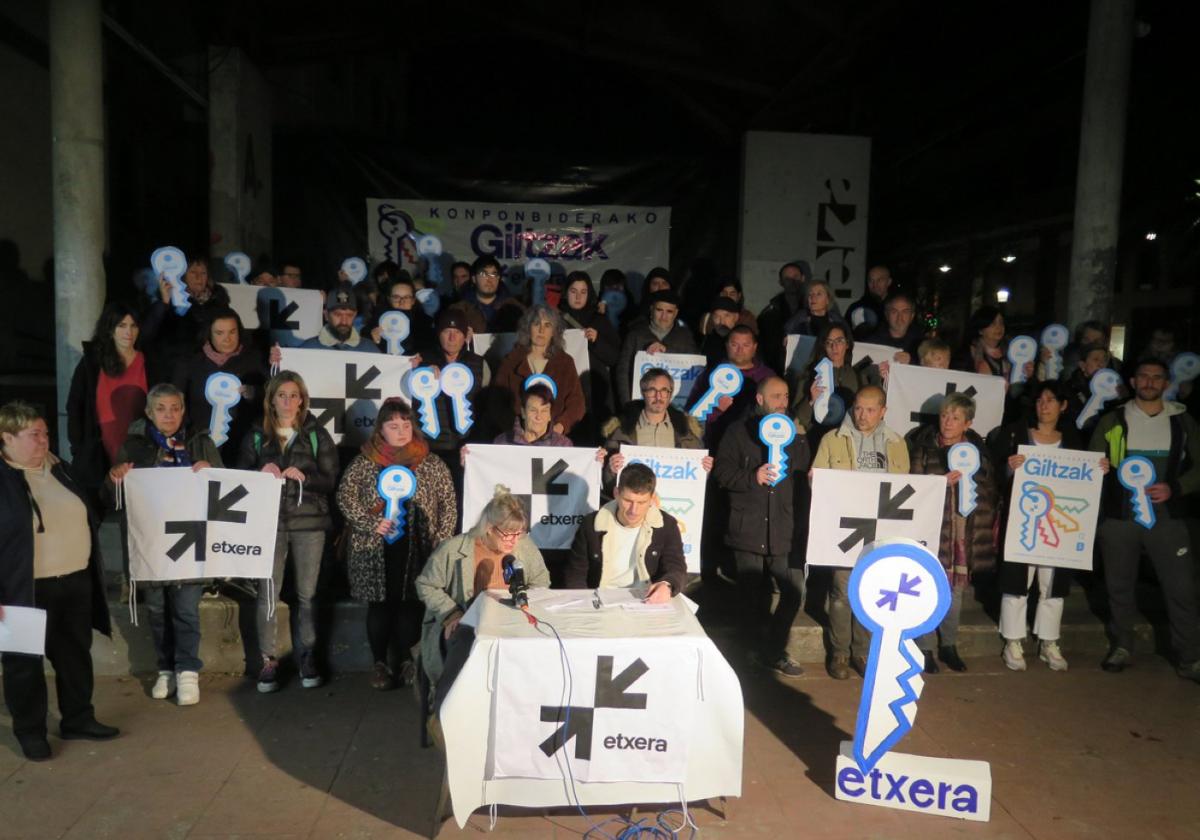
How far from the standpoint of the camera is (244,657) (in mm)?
5363

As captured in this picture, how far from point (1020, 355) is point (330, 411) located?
4774 millimetres

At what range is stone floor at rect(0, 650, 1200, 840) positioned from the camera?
12.6 feet

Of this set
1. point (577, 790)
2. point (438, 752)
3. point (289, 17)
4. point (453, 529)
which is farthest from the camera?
point (289, 17)

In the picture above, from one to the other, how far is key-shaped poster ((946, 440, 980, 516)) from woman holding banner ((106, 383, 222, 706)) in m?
4.12

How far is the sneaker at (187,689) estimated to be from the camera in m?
4.89

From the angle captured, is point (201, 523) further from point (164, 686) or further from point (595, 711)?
point (595, 711)

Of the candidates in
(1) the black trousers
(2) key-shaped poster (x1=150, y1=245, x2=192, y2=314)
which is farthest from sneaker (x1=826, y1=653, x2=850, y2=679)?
(2) key-shaped poster (x1=150, y1=245, x2=192, y2=314)

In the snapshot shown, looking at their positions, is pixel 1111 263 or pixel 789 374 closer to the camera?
pixel 789 374

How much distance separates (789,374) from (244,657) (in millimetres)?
3988

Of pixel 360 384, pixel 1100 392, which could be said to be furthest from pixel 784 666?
pixel 360 384

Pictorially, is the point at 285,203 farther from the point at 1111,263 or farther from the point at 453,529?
the point at 1111,263

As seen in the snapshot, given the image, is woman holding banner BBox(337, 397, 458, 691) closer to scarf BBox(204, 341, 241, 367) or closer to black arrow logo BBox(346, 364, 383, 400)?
black arrow logo BBox(346, 364, 383, 400)

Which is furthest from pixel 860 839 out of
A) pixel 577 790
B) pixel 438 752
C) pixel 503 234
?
pixel 503 234

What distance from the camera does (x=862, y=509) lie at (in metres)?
5.30
